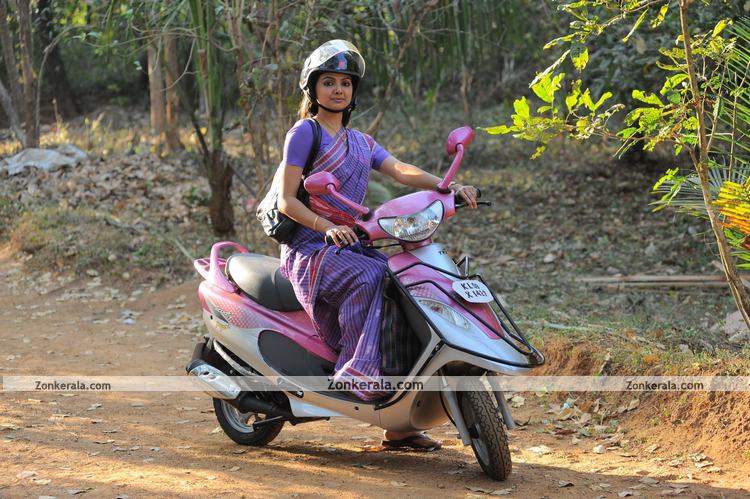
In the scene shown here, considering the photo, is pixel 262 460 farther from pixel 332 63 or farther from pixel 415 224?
pixel 332 63

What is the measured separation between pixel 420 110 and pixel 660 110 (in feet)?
44.3

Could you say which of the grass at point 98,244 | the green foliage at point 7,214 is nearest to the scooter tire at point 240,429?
the grass at point 98,244

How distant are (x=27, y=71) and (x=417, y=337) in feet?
30.8

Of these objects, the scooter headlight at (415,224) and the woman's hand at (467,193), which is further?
the woman's hand at (467,193)

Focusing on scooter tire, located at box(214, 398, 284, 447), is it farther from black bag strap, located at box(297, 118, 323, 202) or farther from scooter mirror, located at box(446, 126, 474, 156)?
scooter mirror, located at box(446, 126, 474, 156)

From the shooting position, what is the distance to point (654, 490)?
4.06 m

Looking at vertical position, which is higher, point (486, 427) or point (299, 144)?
point (299, 144)

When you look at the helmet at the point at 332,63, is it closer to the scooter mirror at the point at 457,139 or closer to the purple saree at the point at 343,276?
the purple saree at the point at 343,276

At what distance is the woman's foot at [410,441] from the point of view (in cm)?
471

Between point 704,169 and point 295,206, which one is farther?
point 704,169

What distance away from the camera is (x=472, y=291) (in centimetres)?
403

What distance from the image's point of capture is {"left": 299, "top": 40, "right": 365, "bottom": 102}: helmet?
426cm

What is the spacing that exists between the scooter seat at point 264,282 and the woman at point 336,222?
0.09 m

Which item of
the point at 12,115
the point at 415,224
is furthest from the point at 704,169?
the point at 12,115
